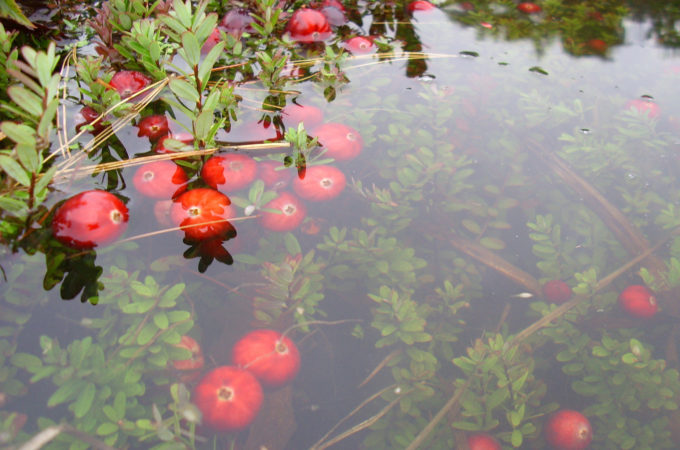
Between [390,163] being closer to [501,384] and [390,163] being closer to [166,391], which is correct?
[501,384]

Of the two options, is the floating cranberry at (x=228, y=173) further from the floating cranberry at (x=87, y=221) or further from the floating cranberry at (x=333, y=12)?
the floating cranberry at (x=333, y=12)

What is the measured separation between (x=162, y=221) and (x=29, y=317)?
2.59 feet

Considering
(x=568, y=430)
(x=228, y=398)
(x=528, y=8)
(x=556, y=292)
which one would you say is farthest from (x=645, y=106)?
(x=228, y=398)

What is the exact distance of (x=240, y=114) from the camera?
11.7 feet

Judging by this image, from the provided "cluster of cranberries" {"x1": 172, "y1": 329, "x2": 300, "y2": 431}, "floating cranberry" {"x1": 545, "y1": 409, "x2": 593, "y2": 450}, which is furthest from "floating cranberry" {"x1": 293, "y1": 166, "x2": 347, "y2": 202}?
"floating cranberry" {"x1": 545, "y1": 409, "x2": 593, "y2": 450}

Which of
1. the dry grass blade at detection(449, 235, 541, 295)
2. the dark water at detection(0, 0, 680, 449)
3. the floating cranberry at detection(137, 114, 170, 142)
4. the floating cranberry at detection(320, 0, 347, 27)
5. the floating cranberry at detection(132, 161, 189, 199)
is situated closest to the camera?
the dark water at detection(0, 0, 680, 449)

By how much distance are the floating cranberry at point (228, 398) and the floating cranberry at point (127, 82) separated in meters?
2.30

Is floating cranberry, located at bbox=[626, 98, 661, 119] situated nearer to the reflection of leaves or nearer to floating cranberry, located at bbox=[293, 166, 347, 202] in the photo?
floating cranberry, located at bbox=[293, 166, 347, 202]

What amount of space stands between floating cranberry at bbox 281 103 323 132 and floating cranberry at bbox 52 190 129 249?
4.70ft

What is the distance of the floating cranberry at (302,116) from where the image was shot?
3512 mm

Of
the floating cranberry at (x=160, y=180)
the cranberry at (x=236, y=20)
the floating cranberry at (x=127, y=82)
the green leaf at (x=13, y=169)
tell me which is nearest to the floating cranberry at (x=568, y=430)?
the floating cranberry at (x=160, y=180)

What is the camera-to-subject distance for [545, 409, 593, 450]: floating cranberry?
6.93 ft

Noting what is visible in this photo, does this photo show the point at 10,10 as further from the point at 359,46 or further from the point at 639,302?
the point at 639,302

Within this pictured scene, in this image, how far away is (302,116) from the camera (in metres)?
3.57
